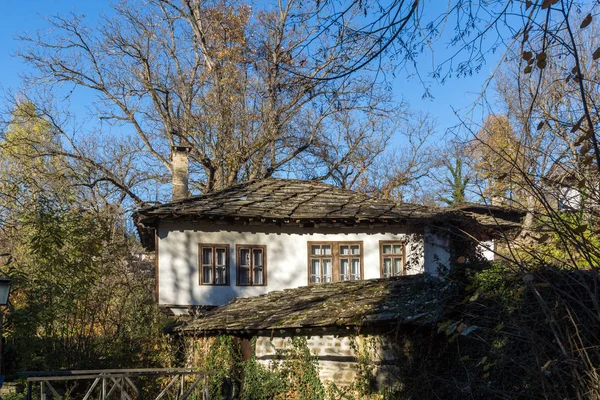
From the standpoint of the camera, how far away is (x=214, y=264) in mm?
17016

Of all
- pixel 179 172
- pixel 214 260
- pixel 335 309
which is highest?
pixel 179 172

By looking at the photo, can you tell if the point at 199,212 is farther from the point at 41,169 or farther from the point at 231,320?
the point at 41,169

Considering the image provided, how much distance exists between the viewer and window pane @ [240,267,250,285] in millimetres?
17203

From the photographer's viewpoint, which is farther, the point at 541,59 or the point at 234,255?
the point at 234,255

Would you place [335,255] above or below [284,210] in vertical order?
below

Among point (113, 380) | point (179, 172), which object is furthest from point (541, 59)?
point (179, 172)

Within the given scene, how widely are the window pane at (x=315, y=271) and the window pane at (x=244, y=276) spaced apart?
1651 mm

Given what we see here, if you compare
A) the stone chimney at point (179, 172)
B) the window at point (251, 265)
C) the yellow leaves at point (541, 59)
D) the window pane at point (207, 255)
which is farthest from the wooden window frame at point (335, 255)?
the yellow leaves at point (541, 59)

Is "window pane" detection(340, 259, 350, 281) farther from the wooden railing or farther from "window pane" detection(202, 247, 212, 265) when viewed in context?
the wooden railing

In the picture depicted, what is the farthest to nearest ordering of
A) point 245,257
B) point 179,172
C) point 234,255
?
point 179,172 < point 245,257 < point 234,255

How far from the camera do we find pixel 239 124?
81.2ft

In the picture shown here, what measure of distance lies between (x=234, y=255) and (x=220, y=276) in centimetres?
64

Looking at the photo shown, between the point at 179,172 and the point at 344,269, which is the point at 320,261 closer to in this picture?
the point at 344,269

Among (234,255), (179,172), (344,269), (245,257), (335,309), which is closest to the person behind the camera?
(335,309)
